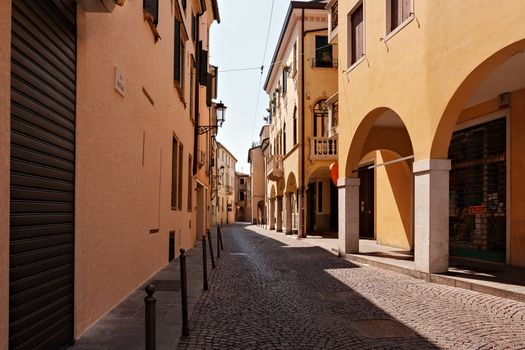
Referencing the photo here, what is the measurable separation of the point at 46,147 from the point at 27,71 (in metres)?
0.68

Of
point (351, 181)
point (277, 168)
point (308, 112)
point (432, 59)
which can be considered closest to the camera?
point (432, 59)

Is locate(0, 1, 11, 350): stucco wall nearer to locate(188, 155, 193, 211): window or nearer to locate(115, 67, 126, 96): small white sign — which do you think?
locate(115, 67, 126, 96): small white sign

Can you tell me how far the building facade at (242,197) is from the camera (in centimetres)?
8675

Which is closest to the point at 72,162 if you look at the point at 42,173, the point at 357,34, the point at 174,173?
the point at 42,173

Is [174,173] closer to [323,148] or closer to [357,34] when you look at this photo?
[357,34]

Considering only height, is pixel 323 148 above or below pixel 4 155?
above

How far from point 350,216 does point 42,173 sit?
10.8 meters

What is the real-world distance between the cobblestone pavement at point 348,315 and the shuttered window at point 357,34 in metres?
6.27

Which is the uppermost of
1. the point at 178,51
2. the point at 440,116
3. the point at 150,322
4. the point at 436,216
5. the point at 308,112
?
the point at 308,112

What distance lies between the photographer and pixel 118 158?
6715 millimetres

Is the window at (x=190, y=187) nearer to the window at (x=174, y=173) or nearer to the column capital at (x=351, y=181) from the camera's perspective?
the window at (x=174, y=173)

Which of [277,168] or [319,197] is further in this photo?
[277,168]

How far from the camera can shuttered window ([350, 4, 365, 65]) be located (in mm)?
13648

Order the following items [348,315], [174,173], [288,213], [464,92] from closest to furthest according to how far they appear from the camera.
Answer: [348,315], [464,92], [174,173], [288,213]
